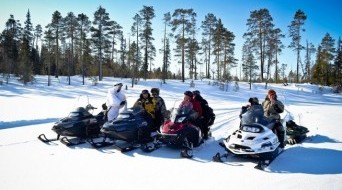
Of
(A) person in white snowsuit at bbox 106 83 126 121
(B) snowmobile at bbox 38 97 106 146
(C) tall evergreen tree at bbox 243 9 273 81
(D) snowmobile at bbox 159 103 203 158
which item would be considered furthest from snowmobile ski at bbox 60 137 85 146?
(C) tall evergreen tree at bbox 243 9 273 81

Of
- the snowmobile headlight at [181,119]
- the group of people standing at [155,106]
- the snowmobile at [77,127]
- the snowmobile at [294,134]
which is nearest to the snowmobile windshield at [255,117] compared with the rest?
the snowmobile headlight at [181,119]

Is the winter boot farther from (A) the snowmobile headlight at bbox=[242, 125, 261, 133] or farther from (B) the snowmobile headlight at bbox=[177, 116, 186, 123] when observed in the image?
(B) the snowmobile headlight at bbox=[177, 116, 186, 123]

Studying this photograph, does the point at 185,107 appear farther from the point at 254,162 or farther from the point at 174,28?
the point at 174,28

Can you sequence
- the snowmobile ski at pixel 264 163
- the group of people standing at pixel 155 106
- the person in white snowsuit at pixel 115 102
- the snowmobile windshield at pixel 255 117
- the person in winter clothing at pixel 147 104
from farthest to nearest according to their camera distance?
the person in winter clothing at pixel 147 104 < the person in white snowsuit at pixel 115 102 < the group of people standing at pixel 155 106 < the snowmobile windshield at pixel 255 117 < the snowmobile ski at pixel 264 163

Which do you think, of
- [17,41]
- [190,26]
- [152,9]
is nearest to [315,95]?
[190,26]

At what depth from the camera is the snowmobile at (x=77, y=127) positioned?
9.32 meters

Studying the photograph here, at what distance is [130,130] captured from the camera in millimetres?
8664

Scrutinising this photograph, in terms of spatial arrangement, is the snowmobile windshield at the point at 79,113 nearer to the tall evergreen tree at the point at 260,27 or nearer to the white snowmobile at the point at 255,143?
the white snowmobile at the point at 255,143

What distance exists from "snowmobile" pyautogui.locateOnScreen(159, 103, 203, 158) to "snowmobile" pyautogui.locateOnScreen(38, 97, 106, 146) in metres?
2.50

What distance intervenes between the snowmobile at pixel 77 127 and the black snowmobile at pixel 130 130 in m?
0.36

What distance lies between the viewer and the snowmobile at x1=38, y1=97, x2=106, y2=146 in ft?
30.6

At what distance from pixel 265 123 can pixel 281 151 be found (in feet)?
4.32

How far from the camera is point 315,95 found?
38.7m

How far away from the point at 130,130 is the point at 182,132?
1.43m
